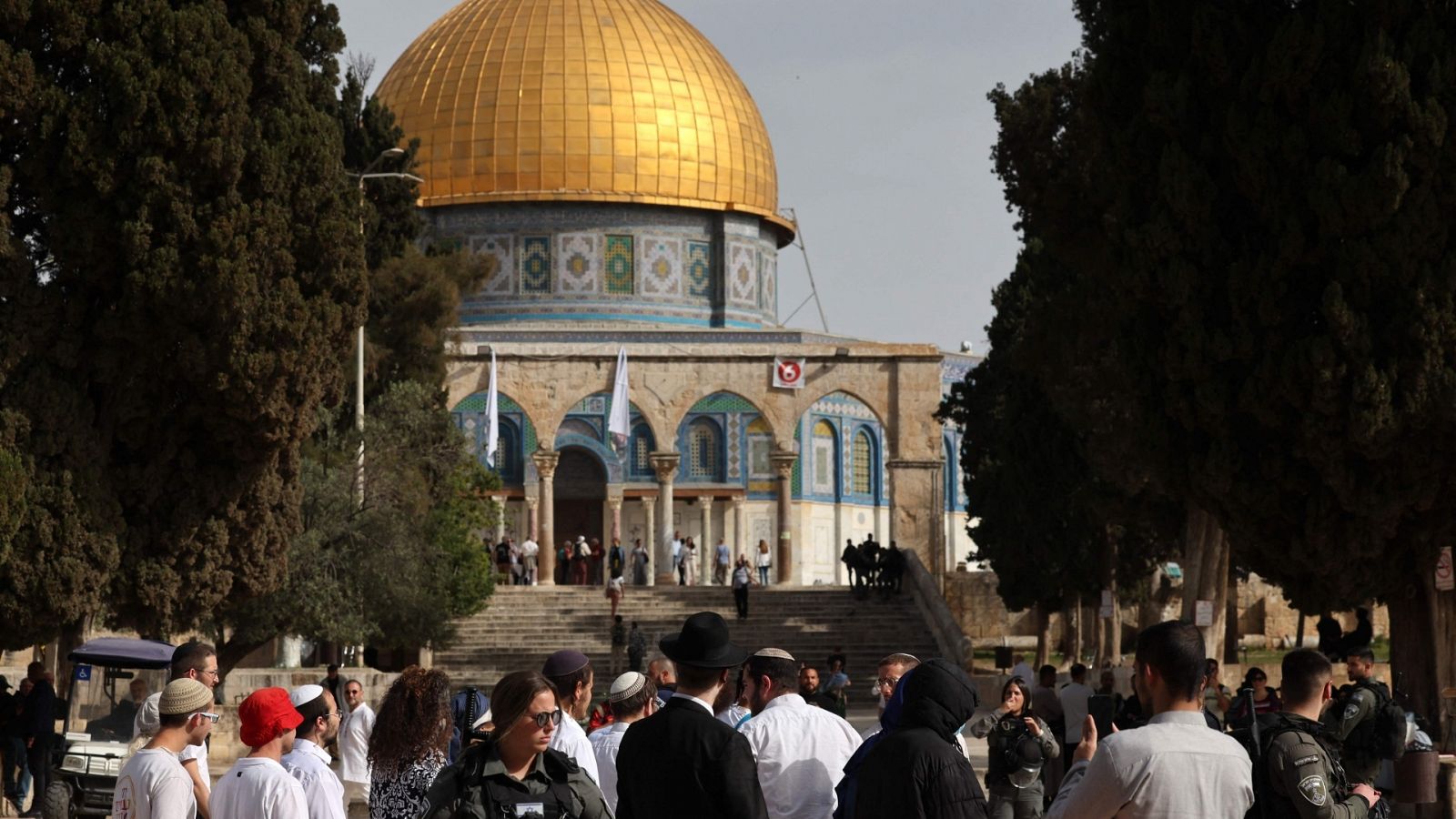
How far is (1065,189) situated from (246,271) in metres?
7.18

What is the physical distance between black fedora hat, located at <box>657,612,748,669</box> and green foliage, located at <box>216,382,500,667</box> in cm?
1183

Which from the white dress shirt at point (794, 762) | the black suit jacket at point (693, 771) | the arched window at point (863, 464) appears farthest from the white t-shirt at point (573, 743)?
the arched window at point (863, 464)

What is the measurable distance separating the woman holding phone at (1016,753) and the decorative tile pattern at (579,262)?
3286 cm

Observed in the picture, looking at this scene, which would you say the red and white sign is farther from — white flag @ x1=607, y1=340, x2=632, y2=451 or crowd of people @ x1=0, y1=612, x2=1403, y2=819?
crowd of people @ x1=0, y1=612, x2=1403, y2=819

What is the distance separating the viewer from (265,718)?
17.9ft

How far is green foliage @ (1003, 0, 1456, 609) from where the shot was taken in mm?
13578

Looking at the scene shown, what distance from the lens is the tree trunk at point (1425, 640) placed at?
14289 mm

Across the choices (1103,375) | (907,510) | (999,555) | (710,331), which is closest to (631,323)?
(710,331)

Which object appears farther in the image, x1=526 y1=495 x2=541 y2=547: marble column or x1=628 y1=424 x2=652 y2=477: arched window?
x1=628 y1=424 x2=652 y2=477: arched window

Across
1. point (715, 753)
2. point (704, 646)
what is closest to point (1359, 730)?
point (704, 646)

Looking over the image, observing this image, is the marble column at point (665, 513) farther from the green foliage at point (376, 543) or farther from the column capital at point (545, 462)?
the green foliage at point (376, 543)

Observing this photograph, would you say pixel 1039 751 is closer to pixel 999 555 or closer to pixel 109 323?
pixel 109 323

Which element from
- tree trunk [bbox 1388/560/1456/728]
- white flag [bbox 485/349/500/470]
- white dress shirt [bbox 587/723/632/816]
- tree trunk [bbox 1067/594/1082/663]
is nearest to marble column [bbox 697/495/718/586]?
white flag [bbox 485/349/500/470]

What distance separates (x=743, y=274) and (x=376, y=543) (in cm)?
2383
